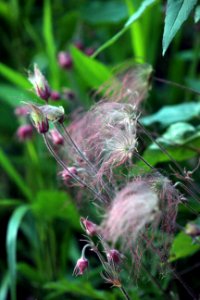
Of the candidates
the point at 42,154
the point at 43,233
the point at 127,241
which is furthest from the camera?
the point at 42,154

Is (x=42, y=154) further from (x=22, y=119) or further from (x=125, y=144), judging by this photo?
(x=125, y=144)

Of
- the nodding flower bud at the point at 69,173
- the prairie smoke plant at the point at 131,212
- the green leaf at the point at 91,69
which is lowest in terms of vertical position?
the prairie smoke plant at the point at 131,212

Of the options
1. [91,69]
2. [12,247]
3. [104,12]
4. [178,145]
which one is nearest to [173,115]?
[178,145]

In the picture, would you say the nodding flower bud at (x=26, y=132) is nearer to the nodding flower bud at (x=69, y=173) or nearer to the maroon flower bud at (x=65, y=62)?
the maroon flower bud at (x=65, y=62)

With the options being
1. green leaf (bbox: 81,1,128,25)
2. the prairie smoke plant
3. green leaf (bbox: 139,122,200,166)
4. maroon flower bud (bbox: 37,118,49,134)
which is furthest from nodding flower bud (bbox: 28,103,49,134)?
green leaf (bbox: 81,1,128,25)

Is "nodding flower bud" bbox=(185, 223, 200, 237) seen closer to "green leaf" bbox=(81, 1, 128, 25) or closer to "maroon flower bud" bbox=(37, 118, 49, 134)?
"maroon flower bud" bbox=(37, 118, 49, 134)

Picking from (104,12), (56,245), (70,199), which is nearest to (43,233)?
(56,245)

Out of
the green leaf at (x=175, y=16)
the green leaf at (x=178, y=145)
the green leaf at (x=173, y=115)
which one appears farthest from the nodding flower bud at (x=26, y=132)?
the green leaf at (x=175, y=16)
